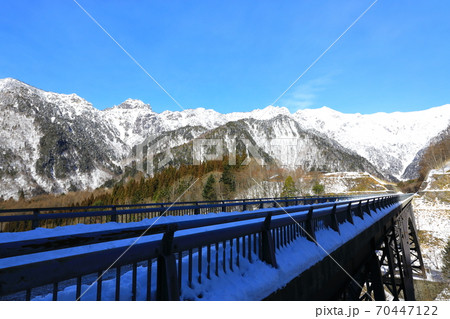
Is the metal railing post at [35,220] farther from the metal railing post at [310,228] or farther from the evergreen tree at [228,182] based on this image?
the evergreen tree at [228,182]

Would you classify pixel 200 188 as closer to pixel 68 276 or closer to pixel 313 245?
pixel 313 245

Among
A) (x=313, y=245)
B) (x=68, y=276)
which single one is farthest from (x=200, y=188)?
(x=68, y=276)

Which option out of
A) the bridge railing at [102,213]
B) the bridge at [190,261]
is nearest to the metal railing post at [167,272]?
the bridge at [190,261]

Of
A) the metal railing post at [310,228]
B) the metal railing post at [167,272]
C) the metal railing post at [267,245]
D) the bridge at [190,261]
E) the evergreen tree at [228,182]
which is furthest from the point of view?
the evergreen tree at [228,182]

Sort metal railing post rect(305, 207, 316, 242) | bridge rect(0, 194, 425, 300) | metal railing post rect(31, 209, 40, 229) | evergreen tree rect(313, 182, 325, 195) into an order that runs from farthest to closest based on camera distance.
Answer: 1. evergreen tree rect(313, 182, 325, 195)
2. metal railing post rect(31, 209, 40, 229)
3. metal railing post rect(305, 207, 316, 242)
4. bridge rect(0, 194, 425, 300)

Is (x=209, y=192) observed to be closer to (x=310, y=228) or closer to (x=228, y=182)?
(x=228, y=182)

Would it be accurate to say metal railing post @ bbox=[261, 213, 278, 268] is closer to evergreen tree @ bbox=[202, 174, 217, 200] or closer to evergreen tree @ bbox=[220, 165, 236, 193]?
evergreen tree @ bbox=[202, 174, 217, 200]

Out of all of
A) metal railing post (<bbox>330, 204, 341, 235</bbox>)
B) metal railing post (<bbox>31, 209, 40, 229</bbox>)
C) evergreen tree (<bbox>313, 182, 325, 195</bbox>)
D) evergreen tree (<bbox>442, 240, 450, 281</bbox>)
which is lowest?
evergreen tree (<bbox>442, 240, 450, 281</bbox>)

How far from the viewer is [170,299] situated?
3408mm

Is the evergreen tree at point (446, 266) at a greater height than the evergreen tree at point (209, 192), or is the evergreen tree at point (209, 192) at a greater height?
the evergreen tree at point (209, 192)

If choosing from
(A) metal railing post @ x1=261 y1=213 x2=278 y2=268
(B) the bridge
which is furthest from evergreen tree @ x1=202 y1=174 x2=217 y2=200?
(A) metal railing post @ x1=261 y1=213 x2=278 y2=268

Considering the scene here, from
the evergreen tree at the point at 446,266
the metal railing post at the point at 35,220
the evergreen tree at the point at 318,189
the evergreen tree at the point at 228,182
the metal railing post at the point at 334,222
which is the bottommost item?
the evergreen tree at the point at 446,266

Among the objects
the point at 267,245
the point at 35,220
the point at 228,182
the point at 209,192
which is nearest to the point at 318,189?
the point at 228,182

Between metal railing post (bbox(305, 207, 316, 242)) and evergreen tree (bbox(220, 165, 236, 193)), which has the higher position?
evergreen tree (bbox(220, 165, 236, 193))
